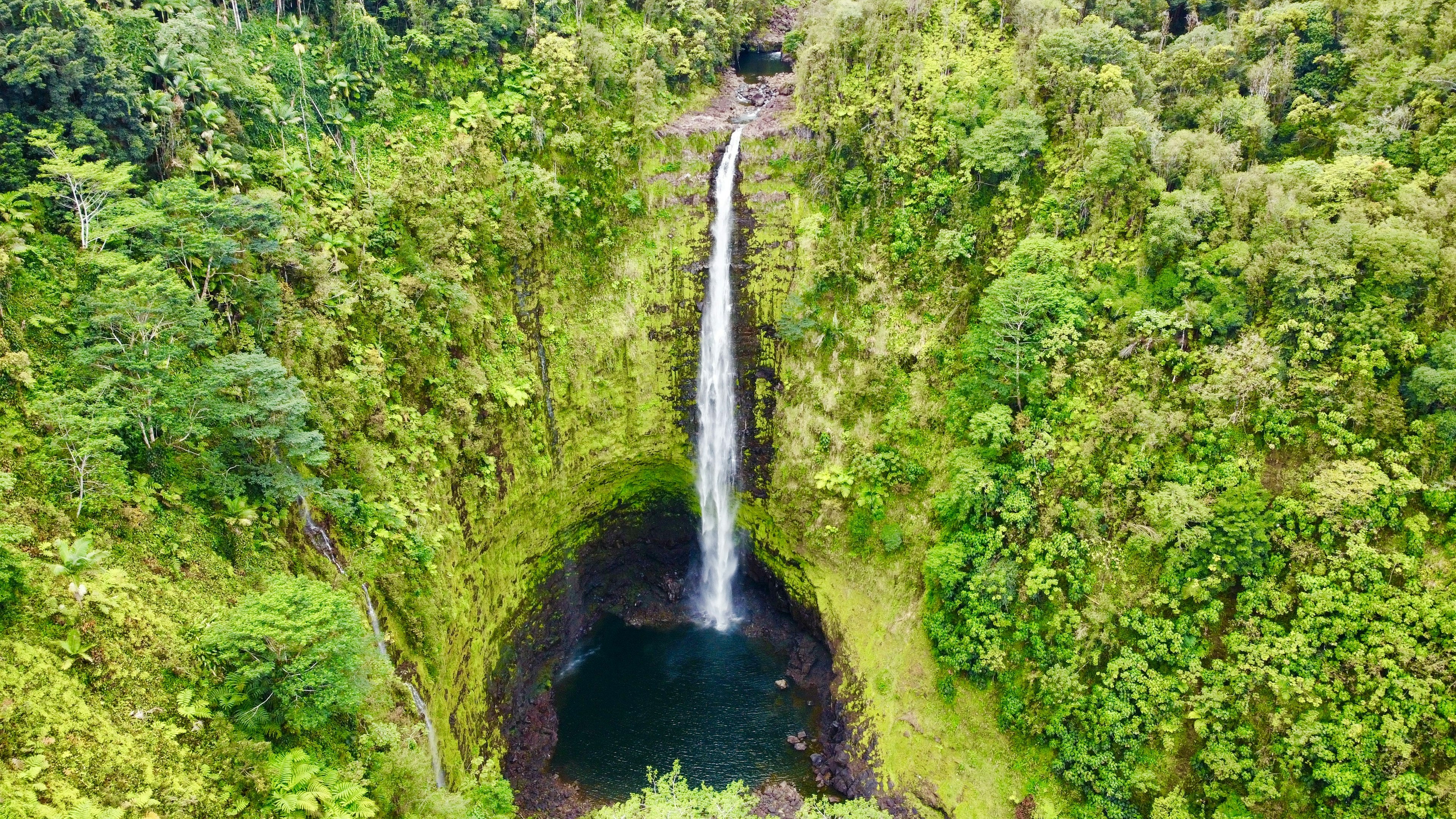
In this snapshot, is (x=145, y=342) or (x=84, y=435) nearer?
(x=84, y=435)

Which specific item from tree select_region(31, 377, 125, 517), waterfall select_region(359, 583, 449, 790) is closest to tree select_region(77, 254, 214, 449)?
tree select_region(31, 377, 125, 517)

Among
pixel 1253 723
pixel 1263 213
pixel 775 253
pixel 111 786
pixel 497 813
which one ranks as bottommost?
pixel 497 813

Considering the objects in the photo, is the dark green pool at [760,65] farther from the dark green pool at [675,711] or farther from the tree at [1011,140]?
the dark green pool at [675,711]

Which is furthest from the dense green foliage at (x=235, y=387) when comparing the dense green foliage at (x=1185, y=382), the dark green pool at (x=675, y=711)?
the dense green foliage at (x=1185, y=382)

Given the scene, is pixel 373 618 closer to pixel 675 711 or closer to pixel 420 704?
pixel 420 704

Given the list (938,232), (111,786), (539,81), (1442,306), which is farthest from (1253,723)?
(539,81)

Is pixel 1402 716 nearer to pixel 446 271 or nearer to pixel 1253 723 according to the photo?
pixel 1253 723

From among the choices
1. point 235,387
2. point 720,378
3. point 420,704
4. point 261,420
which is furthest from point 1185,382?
point 235,387
